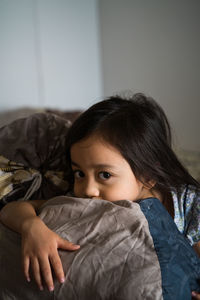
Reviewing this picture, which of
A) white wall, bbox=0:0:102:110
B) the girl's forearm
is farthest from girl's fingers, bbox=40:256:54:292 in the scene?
white wall, bbox=0:0:102:110

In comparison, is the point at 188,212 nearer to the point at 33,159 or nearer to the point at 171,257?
the point at 171,257

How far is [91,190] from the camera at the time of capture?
30.9 inches

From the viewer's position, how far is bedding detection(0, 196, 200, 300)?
1.77 feet

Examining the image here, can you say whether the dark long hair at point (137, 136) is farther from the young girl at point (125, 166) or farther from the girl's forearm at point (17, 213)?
the girl's forearm at point (17, 213)

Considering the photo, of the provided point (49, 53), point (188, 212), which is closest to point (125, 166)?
point (188, 212)

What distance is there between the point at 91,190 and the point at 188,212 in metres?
0.32

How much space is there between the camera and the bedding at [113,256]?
21.2 inches

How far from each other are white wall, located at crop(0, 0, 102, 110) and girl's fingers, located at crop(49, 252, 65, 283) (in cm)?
116

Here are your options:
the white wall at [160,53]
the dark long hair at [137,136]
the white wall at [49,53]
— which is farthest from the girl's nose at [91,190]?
the white wall at [160,53]

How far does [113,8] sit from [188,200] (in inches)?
82.0

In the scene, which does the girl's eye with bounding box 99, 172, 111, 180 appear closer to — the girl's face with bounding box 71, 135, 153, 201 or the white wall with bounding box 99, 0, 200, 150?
the girl's face with bounding box 71, 135, 153, 201

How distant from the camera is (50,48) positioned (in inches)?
78.7

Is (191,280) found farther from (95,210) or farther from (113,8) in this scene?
(113,8)

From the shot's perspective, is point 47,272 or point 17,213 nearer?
point 47,272
